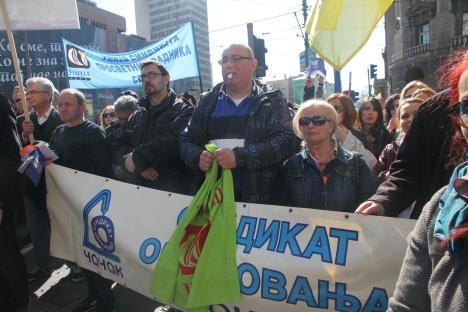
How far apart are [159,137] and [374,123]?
9.21ft

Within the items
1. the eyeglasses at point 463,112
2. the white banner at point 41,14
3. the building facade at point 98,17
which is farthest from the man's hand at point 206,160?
the building facade at point 98,17

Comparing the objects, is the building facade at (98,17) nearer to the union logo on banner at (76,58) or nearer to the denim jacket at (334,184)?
the union logo on banner at (76,58)

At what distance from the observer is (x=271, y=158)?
2.46 m

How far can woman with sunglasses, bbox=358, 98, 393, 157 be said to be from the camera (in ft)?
15.0

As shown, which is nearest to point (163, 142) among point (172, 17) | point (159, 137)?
point (159, 137)

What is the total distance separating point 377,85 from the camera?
48.7m

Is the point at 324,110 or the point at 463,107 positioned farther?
the point at 324,110

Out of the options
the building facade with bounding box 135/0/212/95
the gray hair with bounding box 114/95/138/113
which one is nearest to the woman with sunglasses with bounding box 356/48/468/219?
the gray hair with bounding box 114/95/138/113

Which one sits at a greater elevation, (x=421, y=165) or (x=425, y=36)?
(x=425, y=36)

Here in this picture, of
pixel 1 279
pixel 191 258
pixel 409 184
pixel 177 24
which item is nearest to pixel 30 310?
pixel 1 279

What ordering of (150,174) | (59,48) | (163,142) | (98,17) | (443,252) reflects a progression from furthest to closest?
(98,17), (59,48), (150,174), (163,142), (443,252)

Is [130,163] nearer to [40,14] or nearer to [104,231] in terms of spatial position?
[104,231]

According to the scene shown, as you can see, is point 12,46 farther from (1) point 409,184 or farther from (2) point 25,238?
(1) point 409,184

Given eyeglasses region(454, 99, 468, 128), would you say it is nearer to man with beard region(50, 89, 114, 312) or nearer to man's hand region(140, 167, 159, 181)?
man's hand region(140, 167, 159, 181)
